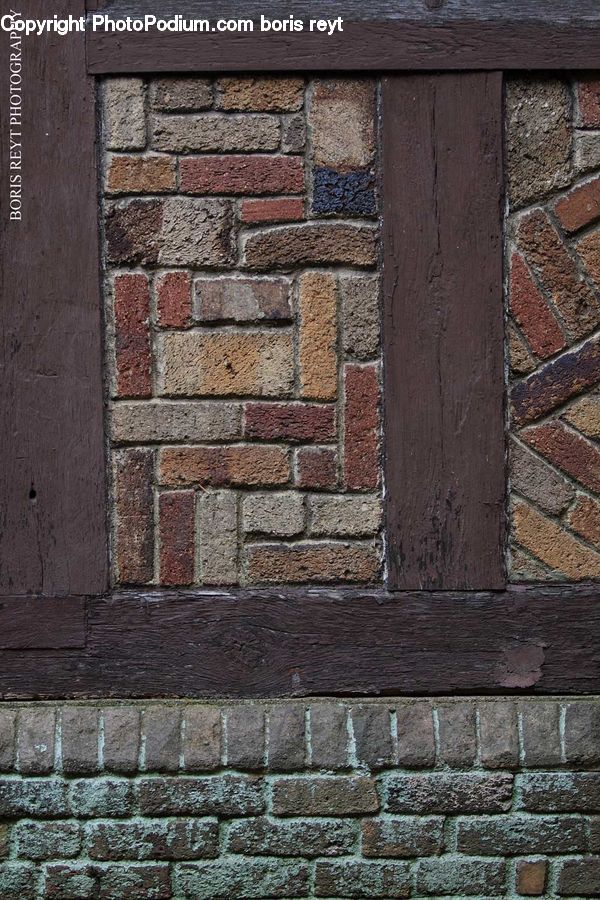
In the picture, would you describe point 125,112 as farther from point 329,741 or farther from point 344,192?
point 329,741

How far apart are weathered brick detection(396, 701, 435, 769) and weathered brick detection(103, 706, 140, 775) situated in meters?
0.79

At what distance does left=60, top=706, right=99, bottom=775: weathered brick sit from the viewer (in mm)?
2623

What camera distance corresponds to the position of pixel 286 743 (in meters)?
2.64

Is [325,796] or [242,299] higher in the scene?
[242,299]

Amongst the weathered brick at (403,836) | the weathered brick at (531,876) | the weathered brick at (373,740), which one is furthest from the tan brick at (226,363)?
the weathered brick at (531,876)

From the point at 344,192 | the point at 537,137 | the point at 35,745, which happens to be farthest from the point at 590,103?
the point at 35,745

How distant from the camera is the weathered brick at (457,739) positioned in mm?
2637

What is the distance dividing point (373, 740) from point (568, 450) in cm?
106

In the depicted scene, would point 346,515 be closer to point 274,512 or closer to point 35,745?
point 274,512

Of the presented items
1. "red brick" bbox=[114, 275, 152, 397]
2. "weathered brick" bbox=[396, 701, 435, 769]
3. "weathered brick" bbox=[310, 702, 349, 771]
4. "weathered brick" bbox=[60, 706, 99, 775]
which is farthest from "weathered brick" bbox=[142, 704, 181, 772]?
"red brick" bbox=[114, 275, 152, 397]

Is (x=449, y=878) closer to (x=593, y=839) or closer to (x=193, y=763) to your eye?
(x=593, y=839)

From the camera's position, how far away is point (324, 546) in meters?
2.69

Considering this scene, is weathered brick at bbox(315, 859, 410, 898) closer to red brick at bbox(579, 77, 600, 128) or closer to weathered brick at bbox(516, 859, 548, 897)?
weathered brick at bbox(516, 859, 548, 897)

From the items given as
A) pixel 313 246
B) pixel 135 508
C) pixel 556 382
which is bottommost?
pixel 135 508
